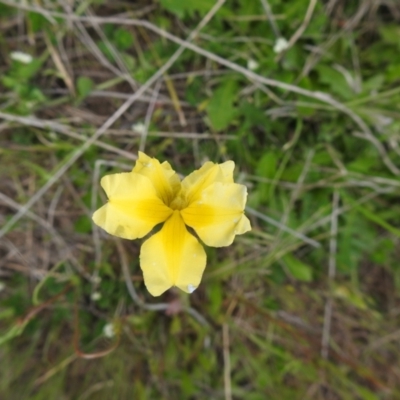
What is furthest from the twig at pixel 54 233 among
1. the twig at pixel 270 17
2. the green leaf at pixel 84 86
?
the twig at pixel 270 17

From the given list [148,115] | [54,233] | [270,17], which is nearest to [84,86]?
[148,115]

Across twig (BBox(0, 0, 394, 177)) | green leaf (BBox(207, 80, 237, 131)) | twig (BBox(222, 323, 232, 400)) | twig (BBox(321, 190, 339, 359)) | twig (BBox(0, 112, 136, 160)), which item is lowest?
twig (BBox(222, 323, 232, 400))

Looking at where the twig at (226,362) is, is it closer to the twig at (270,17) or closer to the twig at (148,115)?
the twig at (148,115)

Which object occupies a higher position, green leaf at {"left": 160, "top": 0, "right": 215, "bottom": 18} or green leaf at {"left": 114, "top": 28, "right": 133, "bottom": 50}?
green leaf at {"left": 160, "top": 0, "right": 215, "bottom": 18}

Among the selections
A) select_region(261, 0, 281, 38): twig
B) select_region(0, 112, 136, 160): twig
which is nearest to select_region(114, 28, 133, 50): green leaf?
select_region(0, 112, 136, 160): twig

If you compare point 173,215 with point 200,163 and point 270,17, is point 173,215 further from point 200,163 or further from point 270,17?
point 270,17

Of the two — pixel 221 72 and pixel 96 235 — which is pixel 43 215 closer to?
pixel 96 235

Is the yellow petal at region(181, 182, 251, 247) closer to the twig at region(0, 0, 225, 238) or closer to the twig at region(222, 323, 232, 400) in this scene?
Result: the twig at region(0, 0, 225, 238)

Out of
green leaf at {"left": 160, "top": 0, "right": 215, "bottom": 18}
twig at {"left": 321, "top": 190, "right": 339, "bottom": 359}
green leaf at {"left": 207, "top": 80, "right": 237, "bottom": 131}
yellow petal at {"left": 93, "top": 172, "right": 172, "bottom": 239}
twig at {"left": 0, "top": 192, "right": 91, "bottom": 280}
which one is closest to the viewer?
yellow petal at {"left": 93, "top": 172, "right": 172, "bottom": 239}
